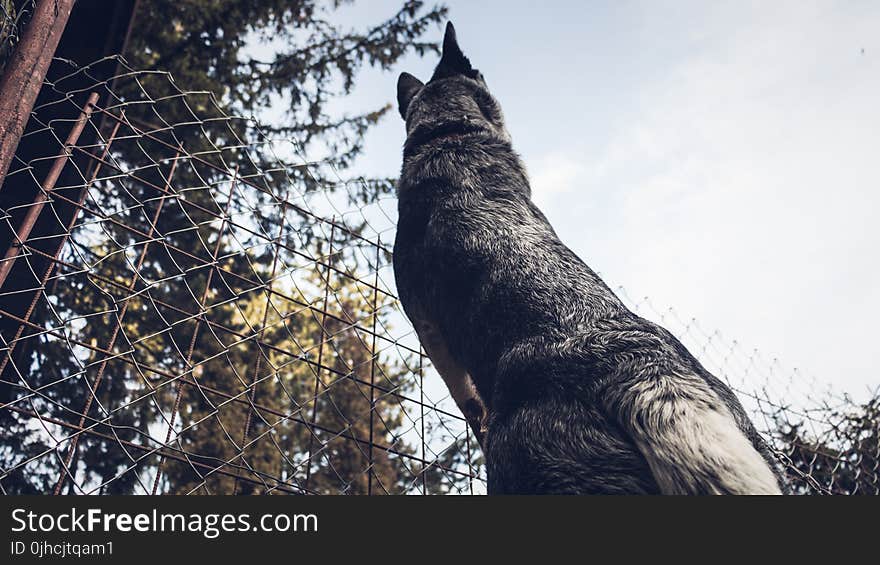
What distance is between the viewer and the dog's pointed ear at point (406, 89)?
4012 millimetres

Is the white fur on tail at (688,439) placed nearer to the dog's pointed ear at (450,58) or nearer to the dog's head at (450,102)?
the dog's head at (450,102)

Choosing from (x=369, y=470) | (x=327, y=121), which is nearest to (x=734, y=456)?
A: (x=369, y=470)

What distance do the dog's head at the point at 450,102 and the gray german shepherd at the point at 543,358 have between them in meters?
0.31

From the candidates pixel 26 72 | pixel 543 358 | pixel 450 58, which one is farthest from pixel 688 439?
pixel 450 58

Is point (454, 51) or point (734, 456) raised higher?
point (454, 51)

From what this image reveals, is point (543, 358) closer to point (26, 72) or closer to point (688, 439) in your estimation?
point (688, 439)

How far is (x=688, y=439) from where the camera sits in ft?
5.27

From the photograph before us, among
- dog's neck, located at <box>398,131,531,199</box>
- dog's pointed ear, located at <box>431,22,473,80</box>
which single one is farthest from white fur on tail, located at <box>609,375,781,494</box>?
dog's pointed ear, located at <box>431,22,473,80</box>

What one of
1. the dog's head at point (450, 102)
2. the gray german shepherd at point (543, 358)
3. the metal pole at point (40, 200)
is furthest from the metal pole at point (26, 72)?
the dog's head at point (450, 102)

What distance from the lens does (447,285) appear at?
96.3 inches

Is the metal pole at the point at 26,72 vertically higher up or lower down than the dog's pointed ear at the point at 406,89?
lower down

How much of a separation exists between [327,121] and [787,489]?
24.5 feet

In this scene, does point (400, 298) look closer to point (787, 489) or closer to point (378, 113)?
point (787, 489)

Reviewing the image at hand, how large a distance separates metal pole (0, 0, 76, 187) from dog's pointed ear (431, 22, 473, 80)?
7.11 ft
